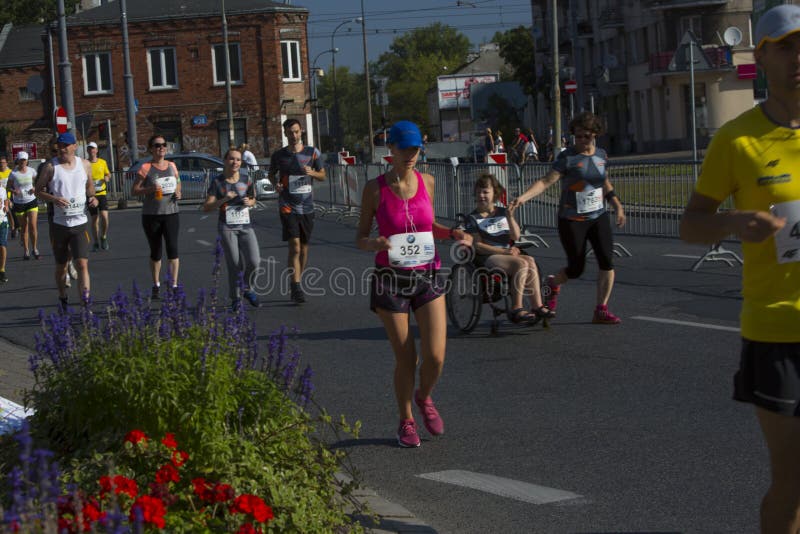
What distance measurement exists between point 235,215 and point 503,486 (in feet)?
25.9

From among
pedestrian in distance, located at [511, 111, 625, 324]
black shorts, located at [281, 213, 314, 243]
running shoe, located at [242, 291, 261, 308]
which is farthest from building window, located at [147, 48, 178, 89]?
pedestrian in distance, located at [511, 111, 625, 324]

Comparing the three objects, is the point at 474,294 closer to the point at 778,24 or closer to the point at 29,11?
the point at 778,24

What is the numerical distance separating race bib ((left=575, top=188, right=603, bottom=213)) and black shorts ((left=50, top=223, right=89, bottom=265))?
17.2ft

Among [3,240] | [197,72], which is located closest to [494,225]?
[3,240]

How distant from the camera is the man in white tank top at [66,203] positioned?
13430 millimetres

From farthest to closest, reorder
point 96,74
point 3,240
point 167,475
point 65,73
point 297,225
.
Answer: point 96,74
point 65,73
point 3,240
point 297,225
point 167,475

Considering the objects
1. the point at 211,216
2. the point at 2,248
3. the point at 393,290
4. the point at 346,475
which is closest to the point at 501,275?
the point at 393,290

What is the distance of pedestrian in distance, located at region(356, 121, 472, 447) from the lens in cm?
723

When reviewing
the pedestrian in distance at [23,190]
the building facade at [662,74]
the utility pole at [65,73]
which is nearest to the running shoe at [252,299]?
the pedestrian in distance at [23,190]

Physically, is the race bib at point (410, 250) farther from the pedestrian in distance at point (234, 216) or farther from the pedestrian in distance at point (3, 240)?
the pedestrian in distance at point (3, 240)

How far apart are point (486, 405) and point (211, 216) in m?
28.2

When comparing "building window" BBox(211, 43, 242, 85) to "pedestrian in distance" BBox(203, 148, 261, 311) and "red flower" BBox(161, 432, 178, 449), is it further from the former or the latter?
"red flower" BBox(161, 432, 178, 449)

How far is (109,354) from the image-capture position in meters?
5.46

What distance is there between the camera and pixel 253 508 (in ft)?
14.0
